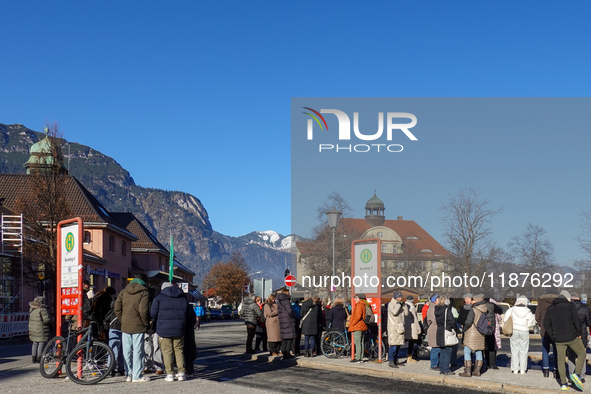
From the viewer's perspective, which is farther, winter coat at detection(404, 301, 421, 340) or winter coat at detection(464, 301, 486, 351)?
winter coat at detection(404, 301, 421, 340)

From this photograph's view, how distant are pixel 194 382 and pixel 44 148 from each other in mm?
26463

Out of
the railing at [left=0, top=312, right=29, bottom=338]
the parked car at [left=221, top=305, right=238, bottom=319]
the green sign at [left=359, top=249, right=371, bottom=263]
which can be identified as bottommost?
the parked car at [left=221, top=305, right=238, bottom=319]

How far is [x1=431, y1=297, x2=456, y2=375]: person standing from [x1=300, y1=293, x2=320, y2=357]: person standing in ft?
14.5

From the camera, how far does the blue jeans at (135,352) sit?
11391mm

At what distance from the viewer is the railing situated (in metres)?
27.5

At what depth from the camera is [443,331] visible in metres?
13.4

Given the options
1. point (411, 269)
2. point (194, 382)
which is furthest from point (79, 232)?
point (411, 269)

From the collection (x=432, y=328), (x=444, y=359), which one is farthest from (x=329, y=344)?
(x=444, y=359)

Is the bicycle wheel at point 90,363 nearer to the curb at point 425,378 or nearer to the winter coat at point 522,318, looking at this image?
the curb at point 425,378

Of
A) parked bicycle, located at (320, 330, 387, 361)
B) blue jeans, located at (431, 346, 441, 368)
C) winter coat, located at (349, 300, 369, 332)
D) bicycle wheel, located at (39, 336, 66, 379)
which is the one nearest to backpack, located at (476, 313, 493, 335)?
blue jeans, located at (431, 346, 441, 368)

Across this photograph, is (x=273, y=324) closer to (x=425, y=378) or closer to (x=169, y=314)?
(x=425, y=378)

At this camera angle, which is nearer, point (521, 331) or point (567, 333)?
point (567, 333)

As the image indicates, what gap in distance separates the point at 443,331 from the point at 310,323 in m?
4.63

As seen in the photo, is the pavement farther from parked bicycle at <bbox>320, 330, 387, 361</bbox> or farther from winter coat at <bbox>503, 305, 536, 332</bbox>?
winter coat at <bbox>503, 305, 536, 332</bbox>
